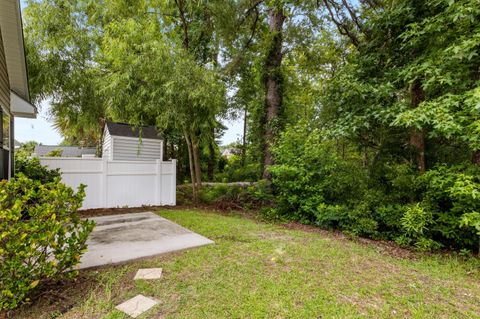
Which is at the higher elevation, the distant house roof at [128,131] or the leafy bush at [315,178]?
the distant house roof at [128,131]

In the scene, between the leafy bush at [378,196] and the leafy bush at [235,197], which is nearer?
the leafy bush at [378,196]

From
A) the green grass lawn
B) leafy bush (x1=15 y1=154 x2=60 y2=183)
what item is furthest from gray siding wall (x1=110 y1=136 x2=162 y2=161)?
the green grass lawn

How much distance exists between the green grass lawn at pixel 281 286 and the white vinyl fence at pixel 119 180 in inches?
156

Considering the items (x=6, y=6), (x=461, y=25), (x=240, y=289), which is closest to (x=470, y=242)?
(x=461, y=25)

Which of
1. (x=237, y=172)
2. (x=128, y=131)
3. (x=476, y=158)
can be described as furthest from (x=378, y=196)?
(x=237, y=172)

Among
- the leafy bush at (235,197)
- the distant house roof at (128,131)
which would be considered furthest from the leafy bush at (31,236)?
the distant house roof at (128,131)

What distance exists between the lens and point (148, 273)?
2742 millimetres

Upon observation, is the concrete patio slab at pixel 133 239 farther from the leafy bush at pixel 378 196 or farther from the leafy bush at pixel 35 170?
the leafy bush at pixel 378 196

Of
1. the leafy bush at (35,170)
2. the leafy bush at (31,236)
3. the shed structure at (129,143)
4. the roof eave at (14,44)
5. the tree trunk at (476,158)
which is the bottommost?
the leafy bush at (31,236)

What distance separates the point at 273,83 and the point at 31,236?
274 inches

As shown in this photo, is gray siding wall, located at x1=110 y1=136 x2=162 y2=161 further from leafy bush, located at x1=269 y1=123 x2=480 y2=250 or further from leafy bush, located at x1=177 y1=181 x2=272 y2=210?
leafy bush, located at x1=269 y1=123 x2=480 y2=250

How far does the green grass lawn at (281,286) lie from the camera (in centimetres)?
212

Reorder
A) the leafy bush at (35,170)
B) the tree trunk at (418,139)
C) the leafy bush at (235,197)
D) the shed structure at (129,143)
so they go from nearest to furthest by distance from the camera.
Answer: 1. the tree trunk at (418,139)
2. the leafy bush at (35,170)
3. the leafy bush at (235,197)
4. the shed structure at (129,143)

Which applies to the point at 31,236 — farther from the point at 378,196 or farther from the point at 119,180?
the point at 378,196
